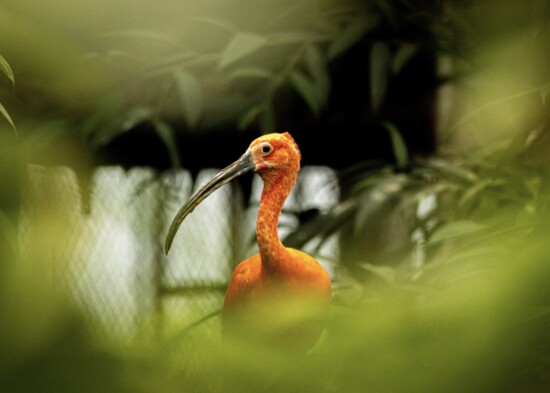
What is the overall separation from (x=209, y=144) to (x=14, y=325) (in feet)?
2.57

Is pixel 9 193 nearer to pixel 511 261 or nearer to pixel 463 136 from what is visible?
pixel 511 261

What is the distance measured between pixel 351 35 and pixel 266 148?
2.05 feet

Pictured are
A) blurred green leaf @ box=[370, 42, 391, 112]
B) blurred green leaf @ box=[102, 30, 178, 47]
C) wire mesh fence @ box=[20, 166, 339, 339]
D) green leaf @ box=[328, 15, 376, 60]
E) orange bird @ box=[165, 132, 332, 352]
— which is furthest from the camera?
green leaf @ box=[328, 15, 376, 60]

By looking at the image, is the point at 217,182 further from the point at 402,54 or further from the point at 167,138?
the point at 402,54

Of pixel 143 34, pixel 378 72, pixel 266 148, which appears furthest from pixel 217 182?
pixel 378 72

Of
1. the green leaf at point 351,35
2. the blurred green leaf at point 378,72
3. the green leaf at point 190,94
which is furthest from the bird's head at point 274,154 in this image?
→ the green leaf at point 351,35

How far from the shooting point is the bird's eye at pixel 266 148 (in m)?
0.43

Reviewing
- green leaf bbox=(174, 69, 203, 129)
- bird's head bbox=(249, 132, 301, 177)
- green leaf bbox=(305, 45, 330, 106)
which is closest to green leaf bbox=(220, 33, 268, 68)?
green leaf bbox=(174, 69, 203, 129)

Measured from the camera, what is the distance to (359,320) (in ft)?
0.29

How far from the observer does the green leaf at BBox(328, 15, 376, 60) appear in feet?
3.29

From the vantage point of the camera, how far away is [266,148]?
1.42 ft

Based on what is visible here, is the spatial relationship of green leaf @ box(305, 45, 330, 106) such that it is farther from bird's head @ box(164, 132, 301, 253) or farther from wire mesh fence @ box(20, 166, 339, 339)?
bird's head @ box(164, 132, 301, 253)

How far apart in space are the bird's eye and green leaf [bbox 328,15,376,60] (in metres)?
0.59

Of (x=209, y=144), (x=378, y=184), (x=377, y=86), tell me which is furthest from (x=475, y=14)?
(x=209, y=144)
